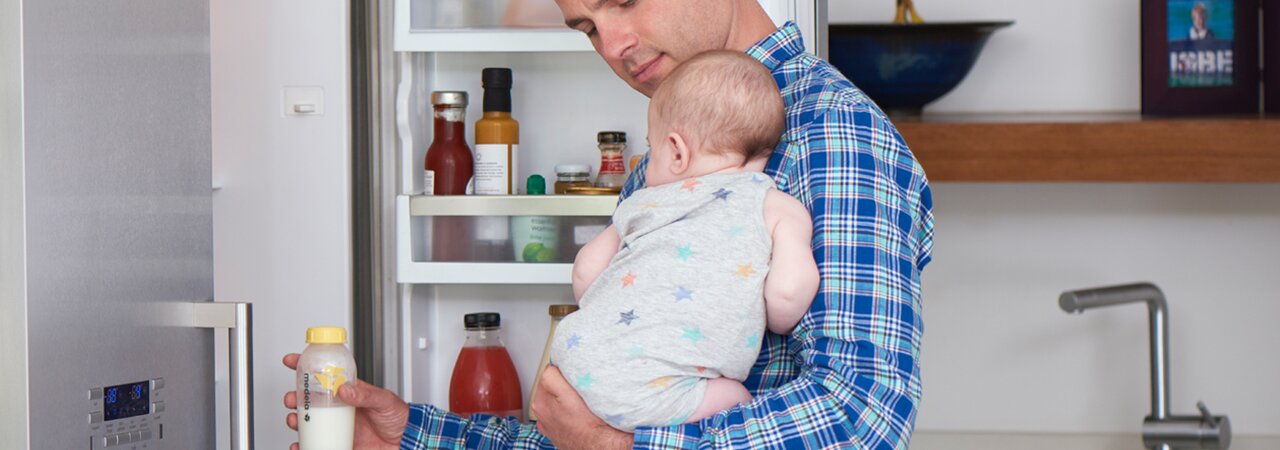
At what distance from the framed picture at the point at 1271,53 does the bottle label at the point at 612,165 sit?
3.89ft

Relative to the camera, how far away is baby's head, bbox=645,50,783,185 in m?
1.05

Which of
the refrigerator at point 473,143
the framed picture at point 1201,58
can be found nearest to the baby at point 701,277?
the refrigerator at point 473,143

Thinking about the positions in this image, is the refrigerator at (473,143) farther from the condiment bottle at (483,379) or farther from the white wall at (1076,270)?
the white wall at (1076,270)

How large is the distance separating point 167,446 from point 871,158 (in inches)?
26.7

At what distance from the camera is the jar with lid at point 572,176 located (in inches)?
68.7

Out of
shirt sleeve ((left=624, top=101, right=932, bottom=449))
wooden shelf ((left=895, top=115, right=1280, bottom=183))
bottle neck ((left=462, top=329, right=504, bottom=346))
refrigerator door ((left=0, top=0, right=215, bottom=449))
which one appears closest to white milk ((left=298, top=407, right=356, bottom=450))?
refrigerator door ((left=0, top=0, right=215, bottom=449))

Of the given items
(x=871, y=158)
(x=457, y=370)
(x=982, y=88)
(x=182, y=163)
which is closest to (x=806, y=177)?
(x=871, y=158)

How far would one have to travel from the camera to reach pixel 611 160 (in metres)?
1.74

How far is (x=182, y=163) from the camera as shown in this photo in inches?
47.3

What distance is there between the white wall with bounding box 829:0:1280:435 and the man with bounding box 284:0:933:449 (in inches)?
51.8

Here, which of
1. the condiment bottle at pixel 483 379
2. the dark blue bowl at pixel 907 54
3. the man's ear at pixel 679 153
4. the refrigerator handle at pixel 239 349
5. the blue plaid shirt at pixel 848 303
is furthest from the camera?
the dark blue bowl at pixel 907 54

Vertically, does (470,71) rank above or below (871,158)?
above

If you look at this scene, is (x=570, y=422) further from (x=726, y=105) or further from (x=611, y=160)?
(x=611, y=160)

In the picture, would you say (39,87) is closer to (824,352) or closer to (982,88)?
(824,352)
